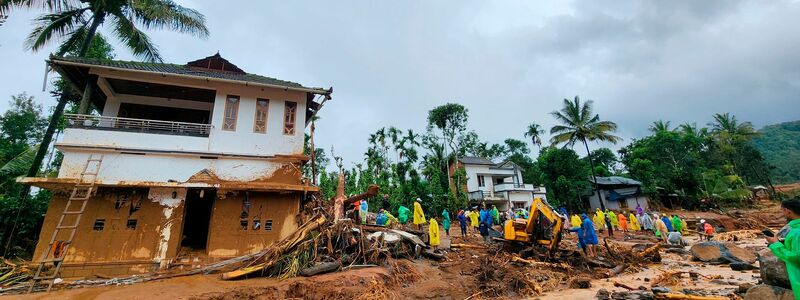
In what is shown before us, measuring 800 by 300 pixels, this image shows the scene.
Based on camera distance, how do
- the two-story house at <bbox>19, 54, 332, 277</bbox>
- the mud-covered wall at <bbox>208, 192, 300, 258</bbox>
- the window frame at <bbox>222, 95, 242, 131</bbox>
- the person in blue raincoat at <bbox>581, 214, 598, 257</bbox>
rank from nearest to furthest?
1. the two-story house at <bbox>19, 54, 332, 277</bbox>
2. the mud-covered wall at <bbox>208, 192, 300, 258</bbox>
3. the person in blue raincoat at <bbox>581, 214, 598, 257</bbox>
4. the window frame at <bbox>222, 95, 242, 131</bbox>

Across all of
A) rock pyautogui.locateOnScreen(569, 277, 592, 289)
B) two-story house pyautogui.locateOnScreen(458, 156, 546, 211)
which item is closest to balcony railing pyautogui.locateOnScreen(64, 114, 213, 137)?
rock pyautogui.locateOnScreen(569, 277, 592, 289)

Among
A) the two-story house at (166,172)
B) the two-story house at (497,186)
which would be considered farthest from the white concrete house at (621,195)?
the two-story house at (166,172)

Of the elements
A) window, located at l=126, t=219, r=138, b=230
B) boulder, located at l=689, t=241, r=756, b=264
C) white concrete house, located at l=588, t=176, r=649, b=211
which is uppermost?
white concrete house, located at l=588, t=176, r=649, b=211

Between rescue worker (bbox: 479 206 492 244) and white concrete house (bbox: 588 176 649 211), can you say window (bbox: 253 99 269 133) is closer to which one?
rescue worker (bbox: 479 206 492 244)

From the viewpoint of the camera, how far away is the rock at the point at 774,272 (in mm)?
4973

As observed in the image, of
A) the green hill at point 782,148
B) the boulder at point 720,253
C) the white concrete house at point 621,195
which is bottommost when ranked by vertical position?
the boulder at point 720,253

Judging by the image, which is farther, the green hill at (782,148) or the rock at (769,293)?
the green hill at (782,148)

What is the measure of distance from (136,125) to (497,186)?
3169 centimetres

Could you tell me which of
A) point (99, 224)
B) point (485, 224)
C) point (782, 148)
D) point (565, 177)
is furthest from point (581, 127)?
point (782, 148)

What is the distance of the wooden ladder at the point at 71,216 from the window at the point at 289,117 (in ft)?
18.2

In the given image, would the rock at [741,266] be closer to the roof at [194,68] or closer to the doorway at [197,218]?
the roof at [194,68]

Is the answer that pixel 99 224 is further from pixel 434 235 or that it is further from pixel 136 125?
pixel 434 235

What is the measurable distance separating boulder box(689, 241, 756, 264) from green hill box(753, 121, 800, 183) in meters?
65.2

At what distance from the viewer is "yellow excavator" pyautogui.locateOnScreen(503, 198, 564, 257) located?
11.3 meters
